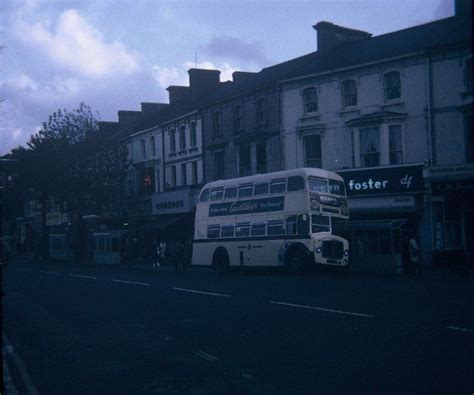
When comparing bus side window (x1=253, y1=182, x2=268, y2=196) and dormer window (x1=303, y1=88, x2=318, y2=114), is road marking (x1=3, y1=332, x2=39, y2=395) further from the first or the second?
dormer window (x1=303, y1=88, x2=318, y2=114)

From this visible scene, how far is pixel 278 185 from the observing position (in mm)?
27359

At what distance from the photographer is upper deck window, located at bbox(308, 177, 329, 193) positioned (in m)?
A: 26.2

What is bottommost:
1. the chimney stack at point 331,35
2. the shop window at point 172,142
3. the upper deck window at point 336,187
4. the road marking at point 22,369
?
the road marking at point 22,369

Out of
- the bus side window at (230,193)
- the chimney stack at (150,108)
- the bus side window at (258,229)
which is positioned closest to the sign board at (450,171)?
A: the bus side window at (258,229)

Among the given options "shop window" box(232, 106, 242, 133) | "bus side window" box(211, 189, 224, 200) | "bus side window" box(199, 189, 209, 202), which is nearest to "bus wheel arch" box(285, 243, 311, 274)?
"bus side window" box(211, 189, 224, 200)

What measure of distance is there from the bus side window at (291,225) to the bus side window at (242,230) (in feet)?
8.51

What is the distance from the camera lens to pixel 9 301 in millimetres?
18047

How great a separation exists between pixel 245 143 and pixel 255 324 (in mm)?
28411

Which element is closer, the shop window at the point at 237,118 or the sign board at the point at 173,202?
the shop window at the point at 237,118

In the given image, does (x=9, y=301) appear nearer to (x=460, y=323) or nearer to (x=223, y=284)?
(x=223, y=284)

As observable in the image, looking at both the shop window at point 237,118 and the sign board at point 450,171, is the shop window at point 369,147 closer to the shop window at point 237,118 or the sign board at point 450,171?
the sign board at point 450,171

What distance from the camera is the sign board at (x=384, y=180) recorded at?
1201 inches

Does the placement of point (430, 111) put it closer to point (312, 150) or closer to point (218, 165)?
point (312, 150)

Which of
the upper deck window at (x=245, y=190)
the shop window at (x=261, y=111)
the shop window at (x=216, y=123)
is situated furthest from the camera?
the shop window at (x=216, y=123)
